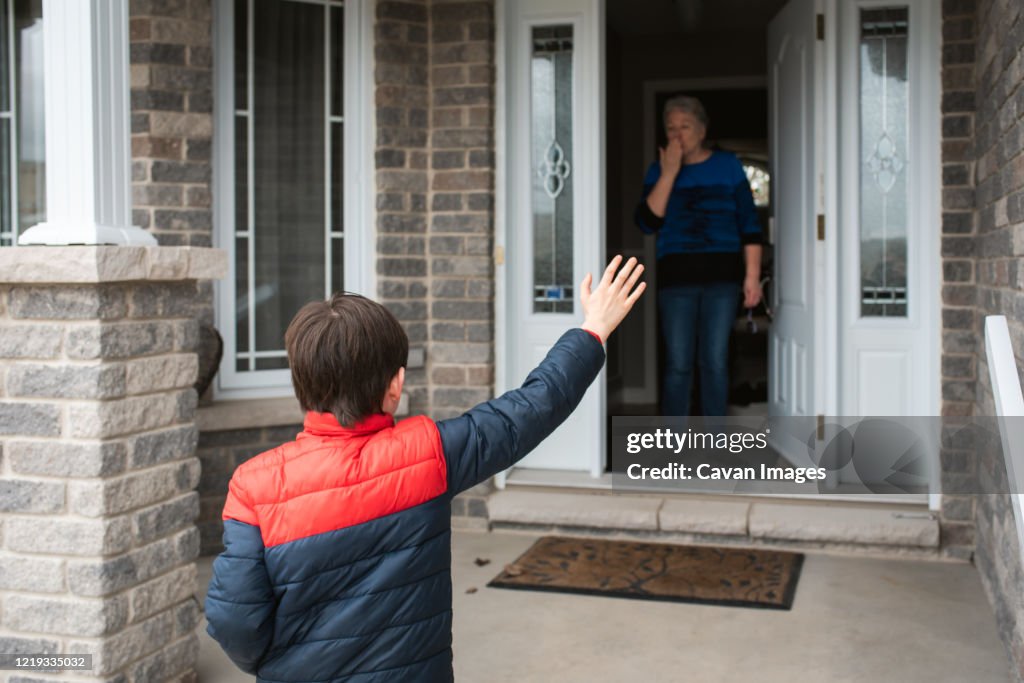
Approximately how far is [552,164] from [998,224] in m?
2.04

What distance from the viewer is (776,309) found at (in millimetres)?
5527

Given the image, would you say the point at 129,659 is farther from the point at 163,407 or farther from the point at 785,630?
the point at 785,630

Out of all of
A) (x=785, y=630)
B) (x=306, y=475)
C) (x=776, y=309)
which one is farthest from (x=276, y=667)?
(x=776, y=309)

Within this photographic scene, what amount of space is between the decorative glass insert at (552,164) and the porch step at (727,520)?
938 mm

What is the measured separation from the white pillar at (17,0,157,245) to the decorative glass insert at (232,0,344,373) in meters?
1.74

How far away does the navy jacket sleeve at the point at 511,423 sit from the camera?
1.83m

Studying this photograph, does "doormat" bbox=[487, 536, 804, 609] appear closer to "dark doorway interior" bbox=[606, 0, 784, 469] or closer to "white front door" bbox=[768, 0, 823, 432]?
"white front door" bbox=[768, 0, 823, 432]

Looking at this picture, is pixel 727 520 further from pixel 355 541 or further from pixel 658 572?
pixel 355 541

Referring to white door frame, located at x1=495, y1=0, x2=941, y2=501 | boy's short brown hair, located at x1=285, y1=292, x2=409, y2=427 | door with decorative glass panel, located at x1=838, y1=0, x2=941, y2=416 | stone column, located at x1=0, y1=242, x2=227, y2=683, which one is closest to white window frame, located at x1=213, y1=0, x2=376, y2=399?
white door frame, located at x1=495, y1=0, x2=941, y2=501

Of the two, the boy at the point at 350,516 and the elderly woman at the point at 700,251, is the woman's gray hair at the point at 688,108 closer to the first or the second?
the elderly woman at the point at 700,251


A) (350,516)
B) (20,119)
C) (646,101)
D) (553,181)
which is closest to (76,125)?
(350,516)

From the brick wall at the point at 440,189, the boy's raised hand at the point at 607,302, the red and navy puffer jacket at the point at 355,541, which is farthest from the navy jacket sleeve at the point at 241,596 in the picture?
the brick wall at the point at 440,189

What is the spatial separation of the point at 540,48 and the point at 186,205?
5.81ft

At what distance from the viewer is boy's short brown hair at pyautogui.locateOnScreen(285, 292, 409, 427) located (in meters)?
1.75
